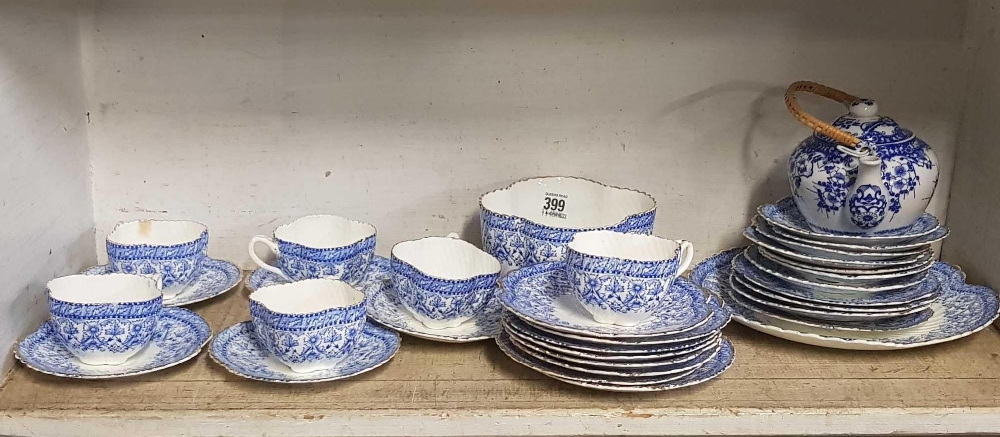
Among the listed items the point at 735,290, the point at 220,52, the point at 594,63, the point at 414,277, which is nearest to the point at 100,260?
the point at 220,52

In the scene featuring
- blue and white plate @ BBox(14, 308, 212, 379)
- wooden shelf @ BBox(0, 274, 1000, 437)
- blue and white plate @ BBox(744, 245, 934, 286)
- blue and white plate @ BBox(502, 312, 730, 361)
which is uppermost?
blue and white plate @ BBox(744, 245, 934, 286)

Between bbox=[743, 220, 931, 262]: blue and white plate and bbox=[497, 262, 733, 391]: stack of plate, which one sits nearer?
bbox=[497, 262, 733, 391]: stack of plate

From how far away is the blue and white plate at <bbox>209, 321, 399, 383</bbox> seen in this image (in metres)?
0.83

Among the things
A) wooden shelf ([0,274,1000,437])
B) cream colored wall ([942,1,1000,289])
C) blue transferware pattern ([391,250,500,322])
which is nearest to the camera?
wooden shelf ([0,274,1000,437])

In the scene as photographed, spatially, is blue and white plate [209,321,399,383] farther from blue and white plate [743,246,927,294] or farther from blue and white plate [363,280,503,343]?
blue and white plate [743,246,927,294]

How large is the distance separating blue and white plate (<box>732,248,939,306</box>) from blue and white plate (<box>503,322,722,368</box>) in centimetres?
12

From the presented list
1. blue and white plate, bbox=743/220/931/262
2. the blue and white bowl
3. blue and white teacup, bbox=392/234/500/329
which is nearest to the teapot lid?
blue and white plate, bbox=743/220/931/262

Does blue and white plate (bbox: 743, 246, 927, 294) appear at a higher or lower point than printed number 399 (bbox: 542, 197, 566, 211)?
lower

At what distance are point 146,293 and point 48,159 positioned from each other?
0.20m

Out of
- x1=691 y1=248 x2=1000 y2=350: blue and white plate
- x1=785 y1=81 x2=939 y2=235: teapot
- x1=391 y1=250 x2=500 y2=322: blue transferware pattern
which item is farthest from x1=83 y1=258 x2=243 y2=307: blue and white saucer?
x1=785 y1=81 x2=939 y2=235: teapot

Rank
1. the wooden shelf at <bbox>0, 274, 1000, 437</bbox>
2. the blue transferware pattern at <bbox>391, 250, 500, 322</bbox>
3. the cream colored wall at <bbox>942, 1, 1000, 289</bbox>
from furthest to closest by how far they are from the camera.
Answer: the cream colored wall at <bbox>942, 1, 1000, 289</bbox> → the blue transferware pattern at <bbox>391, 250, 500, 322</bbox> → the wooden shelf at <bbox>0, 274, 1000, 437</bbox>

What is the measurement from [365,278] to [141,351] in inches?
10.4

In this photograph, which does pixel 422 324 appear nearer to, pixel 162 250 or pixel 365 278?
pixel 365 278

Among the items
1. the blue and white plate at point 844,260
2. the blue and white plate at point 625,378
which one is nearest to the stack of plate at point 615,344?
the blue and white plate at point 625,378
